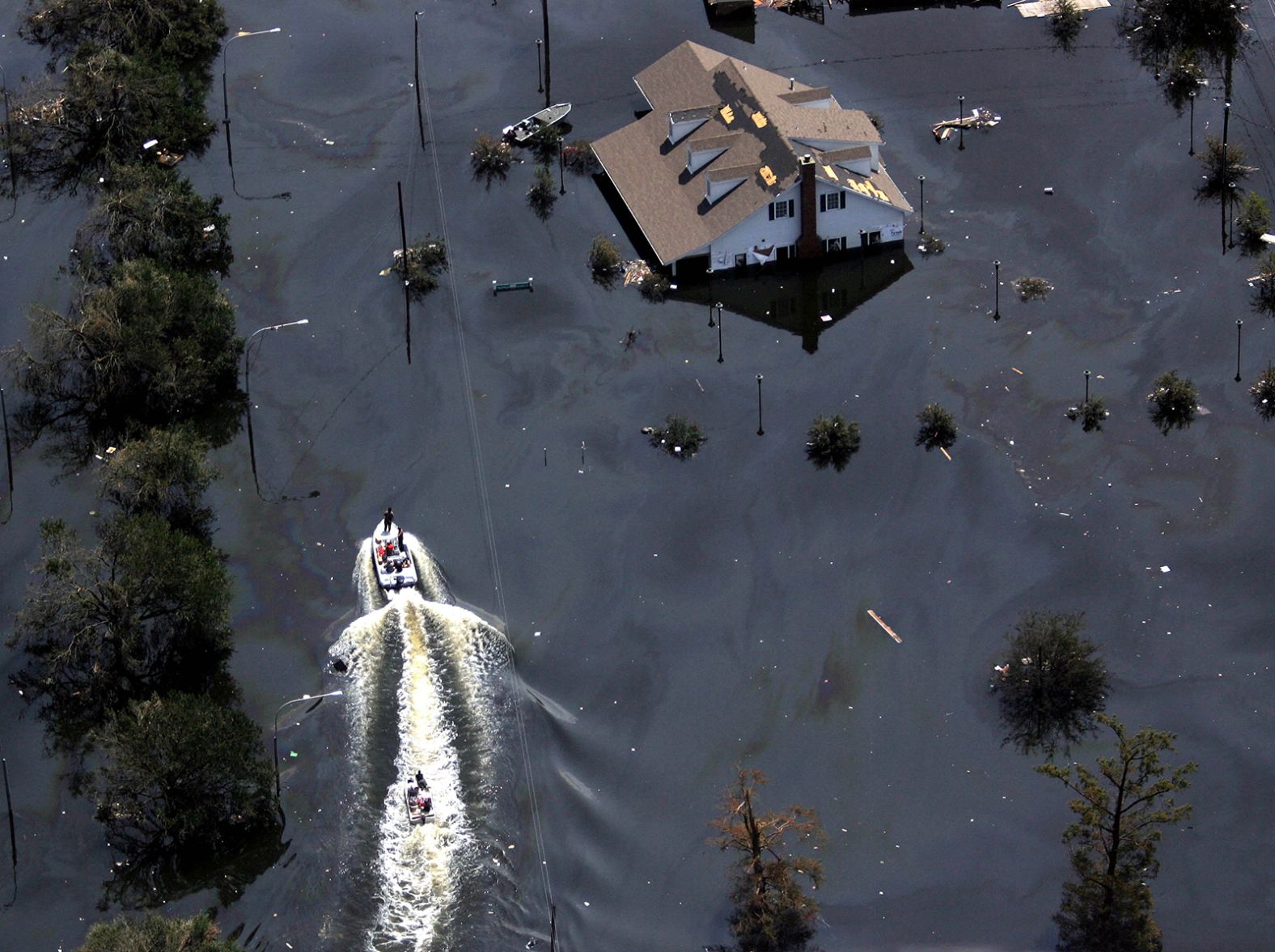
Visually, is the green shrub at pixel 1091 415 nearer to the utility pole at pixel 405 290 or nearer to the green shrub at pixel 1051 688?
the green shrub at pixel 1051 688

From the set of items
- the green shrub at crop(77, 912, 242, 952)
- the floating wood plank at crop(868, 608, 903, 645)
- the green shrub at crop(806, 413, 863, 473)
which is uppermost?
the green shrub at crop(806, 413, 863, 473)

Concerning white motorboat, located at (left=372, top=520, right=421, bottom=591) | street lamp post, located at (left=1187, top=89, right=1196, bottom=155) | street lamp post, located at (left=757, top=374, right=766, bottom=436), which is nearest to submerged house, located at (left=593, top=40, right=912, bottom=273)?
street lamp post, located at (left=757, top=374, right=766, bottom=436)

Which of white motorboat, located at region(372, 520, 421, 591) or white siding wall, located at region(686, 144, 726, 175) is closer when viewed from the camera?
white motorboat, located at region(372, 520, 421, 591)

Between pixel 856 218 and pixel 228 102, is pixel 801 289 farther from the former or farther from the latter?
pixel 228 102

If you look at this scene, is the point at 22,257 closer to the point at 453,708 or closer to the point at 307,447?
the point at 307,447

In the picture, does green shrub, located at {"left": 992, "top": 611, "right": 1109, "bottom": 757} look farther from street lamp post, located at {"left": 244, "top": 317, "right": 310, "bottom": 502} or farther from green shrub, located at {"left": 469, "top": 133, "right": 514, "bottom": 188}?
green shrub, located at {"left": 469, "top": 133, "right": 514, "bottom": 188}

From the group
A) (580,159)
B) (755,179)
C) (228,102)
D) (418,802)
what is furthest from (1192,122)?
(418,802)

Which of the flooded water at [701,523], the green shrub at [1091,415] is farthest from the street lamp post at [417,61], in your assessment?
the green shrub at [1091,415]
